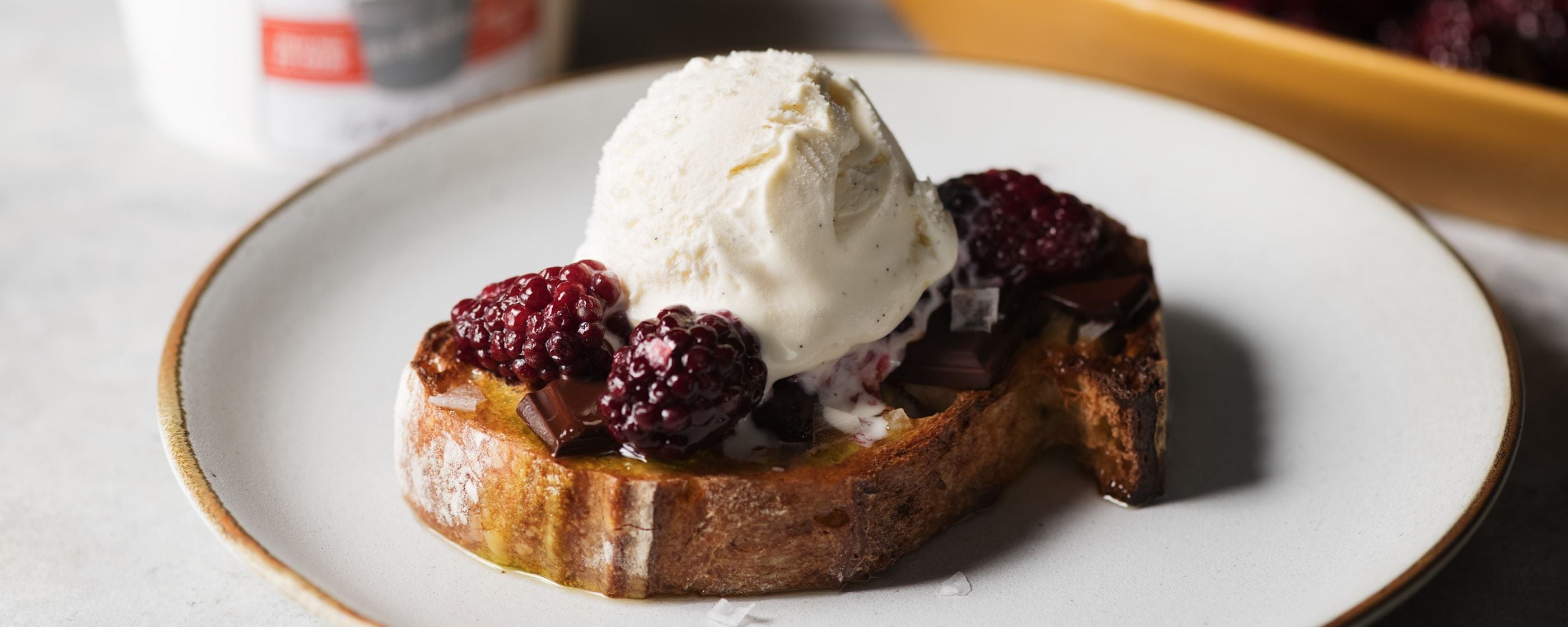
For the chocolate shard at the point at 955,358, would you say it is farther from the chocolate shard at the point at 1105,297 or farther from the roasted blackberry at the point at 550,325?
the roasted blackberry at the point at 550,325

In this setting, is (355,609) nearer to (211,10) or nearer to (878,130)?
(878,130)

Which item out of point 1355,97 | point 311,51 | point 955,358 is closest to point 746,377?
point 955,358

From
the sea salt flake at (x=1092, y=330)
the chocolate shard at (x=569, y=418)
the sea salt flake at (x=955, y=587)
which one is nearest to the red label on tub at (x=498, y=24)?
the chocolate shard at (x=569, y=418)

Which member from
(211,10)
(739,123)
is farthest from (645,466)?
(211,10)

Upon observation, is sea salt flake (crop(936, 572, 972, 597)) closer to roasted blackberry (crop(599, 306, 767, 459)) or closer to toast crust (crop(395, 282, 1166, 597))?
toast crust (crop(395, 282, 1166, 597))

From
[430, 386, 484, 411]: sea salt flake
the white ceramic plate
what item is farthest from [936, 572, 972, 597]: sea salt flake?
[430, 386, 484, 411]: sea salt flake

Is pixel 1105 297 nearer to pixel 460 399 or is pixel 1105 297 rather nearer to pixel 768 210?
pixel 768 210
